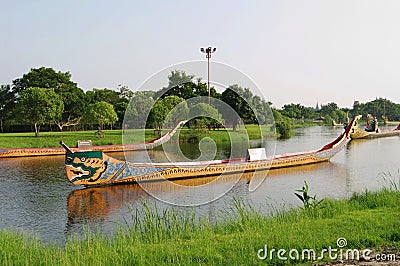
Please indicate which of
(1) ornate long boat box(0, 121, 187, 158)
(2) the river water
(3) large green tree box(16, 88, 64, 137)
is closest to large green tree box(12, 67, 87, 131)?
(3) large green tree box(16, 88, 64, 137)

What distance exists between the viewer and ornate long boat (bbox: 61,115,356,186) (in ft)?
43.8

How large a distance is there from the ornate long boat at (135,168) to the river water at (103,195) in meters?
0.36

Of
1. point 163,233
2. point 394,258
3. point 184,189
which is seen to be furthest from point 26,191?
point 394,258

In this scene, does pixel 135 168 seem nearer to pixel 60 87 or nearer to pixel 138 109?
pixel 138 109

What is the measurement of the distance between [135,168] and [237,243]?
29.0ft

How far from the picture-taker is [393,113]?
102 meters

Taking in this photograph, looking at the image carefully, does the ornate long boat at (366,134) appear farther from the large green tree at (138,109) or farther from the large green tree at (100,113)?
the large green tree at (138,109)

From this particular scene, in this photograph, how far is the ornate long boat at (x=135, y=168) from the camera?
1334cm

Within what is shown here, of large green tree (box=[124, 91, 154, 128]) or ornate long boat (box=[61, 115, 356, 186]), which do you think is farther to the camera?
ornate long boat (box=[61, 115, 356, 186])

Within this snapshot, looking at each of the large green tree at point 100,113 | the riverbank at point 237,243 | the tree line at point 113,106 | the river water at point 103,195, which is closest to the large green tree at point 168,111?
the tree line at point 113,106

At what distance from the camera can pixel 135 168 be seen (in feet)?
47.0

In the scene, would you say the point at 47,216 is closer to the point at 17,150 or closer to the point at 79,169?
the point at 79,169

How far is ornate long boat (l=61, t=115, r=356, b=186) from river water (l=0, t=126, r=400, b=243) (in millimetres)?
360

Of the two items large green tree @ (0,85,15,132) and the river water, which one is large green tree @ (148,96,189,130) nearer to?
the river water
